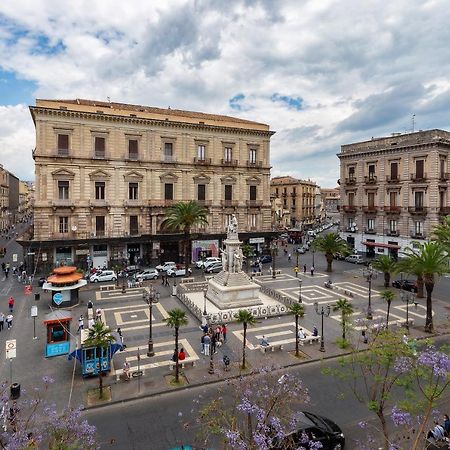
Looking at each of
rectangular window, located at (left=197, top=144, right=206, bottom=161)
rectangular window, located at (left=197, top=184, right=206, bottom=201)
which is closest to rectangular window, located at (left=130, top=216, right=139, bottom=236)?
rectangular window, located at (left=197, top=184, right=206, bottom=201)

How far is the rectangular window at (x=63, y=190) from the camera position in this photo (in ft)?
132

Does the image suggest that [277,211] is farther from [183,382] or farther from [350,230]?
[183,382]

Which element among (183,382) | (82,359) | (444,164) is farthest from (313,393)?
(444,164)

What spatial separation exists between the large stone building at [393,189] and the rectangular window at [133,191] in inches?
1265

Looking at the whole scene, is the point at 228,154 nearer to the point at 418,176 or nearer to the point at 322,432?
the point at 418,176

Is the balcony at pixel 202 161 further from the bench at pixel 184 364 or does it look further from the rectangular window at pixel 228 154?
the bench at pixel 184 364

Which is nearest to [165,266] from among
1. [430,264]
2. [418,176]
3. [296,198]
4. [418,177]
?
[430,264]

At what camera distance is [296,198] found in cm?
9344

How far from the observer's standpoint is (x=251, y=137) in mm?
49719

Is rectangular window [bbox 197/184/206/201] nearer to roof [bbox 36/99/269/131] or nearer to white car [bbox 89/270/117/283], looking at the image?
roof [bbox 36/99/269/131]

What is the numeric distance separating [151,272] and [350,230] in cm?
3335

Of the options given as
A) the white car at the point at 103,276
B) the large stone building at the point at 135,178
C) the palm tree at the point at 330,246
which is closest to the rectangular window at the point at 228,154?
the large stone building at the point at 135,178

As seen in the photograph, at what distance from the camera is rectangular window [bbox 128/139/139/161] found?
43.2 metres

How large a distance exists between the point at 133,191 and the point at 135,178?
162 centimetres
